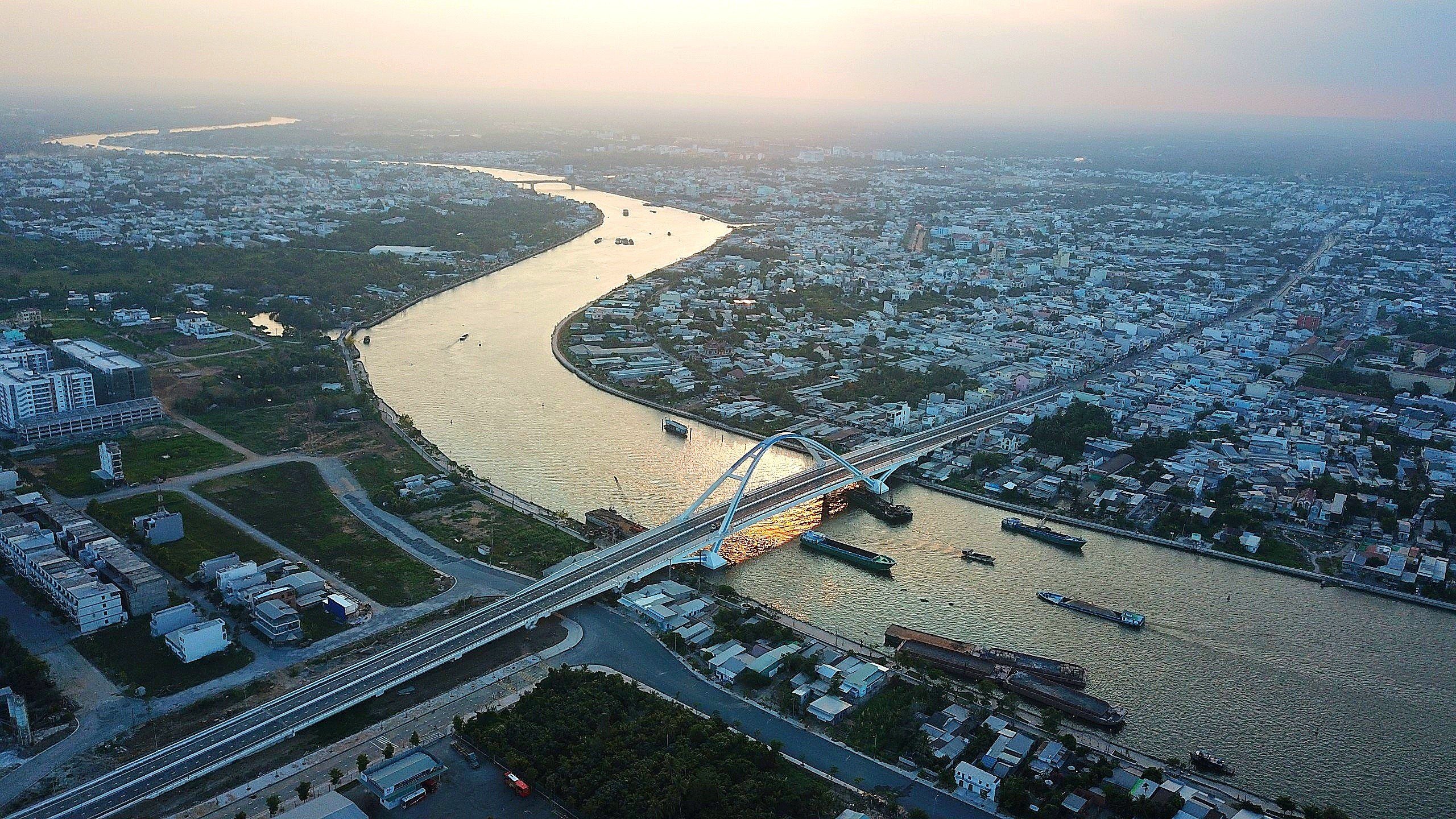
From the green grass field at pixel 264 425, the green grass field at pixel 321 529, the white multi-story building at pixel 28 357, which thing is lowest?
the green grass field at pixel 264 425

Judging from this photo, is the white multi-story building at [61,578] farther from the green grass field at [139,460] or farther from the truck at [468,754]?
the truck at [468,754]

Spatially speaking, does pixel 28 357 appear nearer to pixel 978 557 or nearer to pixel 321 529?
pixel 321 529

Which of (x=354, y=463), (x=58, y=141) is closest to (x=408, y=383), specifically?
(x=354, y=463)

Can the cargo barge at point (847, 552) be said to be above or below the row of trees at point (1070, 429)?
below

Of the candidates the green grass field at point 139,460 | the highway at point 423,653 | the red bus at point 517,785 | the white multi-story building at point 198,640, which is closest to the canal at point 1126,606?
the highway at point 423,653

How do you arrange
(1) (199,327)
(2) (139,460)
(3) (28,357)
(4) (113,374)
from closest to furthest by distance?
(2) (139,460), (4) (113,374), (3) (28,357), (1) (199,327)

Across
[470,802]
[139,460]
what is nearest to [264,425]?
[139,460]
